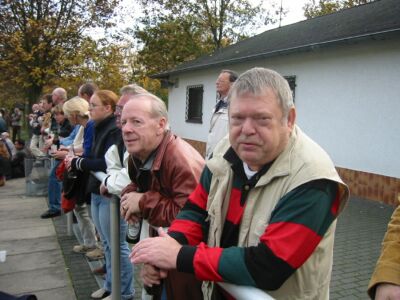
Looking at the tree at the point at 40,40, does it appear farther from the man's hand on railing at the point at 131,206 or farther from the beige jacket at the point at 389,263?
the beige jacket at the point at 389,263

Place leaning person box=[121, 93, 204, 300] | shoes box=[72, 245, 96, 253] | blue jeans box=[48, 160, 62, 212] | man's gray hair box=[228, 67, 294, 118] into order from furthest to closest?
blue jeans box=[48, 160, 62, 212]
shoes box=[72, 245, 96, 253]
leaning person box=[121, 93, 204, 300]
man's gray hair box=[228, 67, 294, 118]

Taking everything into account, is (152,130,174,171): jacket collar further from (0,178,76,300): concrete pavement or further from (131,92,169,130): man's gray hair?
(0,178,76,300): concrete pavement

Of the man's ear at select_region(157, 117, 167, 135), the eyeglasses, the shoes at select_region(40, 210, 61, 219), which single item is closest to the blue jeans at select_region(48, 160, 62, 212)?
the shoes at select_region(40, 210, 61, 219)

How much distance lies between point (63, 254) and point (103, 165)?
2094mm

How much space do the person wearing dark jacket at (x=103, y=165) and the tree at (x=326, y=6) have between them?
26.6 m

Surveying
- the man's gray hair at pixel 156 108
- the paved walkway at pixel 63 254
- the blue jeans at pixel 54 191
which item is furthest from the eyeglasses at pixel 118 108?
the blue jeans at pixel 54 191

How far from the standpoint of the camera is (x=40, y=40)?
15.8 m

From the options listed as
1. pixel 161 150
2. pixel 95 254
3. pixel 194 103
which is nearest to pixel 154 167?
pixel 161 150

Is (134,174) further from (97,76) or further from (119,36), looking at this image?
(119,36)

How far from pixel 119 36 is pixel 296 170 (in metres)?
18.9

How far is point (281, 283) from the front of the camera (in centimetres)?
150

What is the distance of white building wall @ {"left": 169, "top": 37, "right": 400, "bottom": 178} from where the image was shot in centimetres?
765

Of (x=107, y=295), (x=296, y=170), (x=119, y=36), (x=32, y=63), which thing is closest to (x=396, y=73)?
(x=107, y=295)

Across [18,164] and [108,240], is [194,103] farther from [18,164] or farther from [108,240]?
[108,240]
